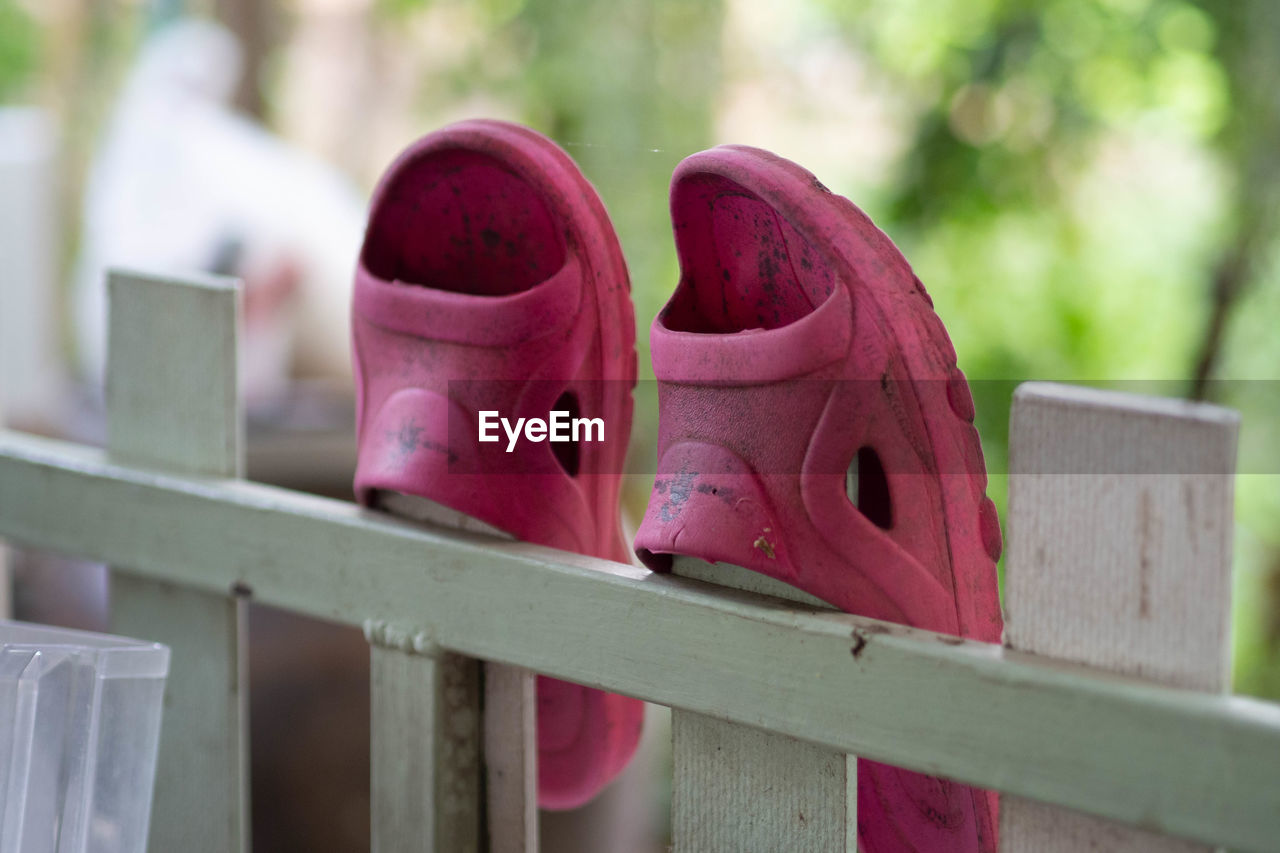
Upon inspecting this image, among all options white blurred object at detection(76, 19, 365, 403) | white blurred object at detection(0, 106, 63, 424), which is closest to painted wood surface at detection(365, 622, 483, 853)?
white blurred object at detection(76, 19, 365, 403)

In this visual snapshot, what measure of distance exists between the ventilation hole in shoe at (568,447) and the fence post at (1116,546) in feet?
0.85

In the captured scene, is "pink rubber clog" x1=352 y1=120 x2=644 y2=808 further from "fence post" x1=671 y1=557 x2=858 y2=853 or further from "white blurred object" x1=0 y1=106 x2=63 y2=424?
"white blurred object" x1=0 y1=106 x2=63 y2=424

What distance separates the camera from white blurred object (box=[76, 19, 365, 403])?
236 cm

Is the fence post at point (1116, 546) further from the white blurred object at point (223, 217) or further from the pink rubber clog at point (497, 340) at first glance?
the white blurred object at point (223, 217)

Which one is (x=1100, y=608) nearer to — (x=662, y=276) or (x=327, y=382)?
(x=662, y=276)

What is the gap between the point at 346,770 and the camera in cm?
173

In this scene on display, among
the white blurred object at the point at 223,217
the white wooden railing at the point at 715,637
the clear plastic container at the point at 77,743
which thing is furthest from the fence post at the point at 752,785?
the white blurred object at the point at 223,217

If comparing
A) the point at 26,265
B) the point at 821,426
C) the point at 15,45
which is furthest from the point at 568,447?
the point at 15,45

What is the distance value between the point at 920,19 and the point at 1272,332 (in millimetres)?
1066

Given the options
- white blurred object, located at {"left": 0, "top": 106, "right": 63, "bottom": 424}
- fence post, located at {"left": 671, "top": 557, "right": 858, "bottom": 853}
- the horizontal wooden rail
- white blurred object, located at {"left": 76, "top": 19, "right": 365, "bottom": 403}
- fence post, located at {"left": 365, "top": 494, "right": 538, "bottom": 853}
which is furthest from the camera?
white blurred object, located at {"left": 0, "top": 106, "right": 63, "bottom": 424}

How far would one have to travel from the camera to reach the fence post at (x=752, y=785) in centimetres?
59

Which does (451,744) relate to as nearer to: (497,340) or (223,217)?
(497,340)

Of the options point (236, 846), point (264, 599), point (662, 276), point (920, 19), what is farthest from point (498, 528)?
point (920, 19)

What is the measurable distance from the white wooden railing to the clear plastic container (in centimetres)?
A: 10
